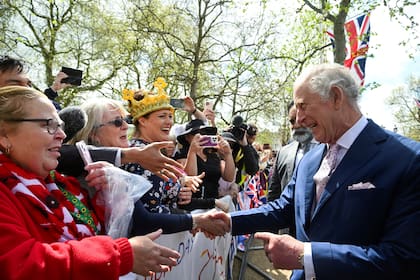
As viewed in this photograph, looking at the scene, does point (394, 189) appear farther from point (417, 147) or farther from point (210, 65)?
point (210, 65)

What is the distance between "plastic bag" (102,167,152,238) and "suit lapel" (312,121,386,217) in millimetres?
1055

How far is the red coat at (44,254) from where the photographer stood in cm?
112

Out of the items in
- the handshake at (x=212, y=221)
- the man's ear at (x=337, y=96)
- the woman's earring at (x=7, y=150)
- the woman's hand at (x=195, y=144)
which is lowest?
the handshake at (x=212, y=221)

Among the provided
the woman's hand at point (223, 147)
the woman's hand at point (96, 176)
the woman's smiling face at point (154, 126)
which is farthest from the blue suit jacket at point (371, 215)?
the woman's hand at point (223, 147)

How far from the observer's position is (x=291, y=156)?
3.93 meters

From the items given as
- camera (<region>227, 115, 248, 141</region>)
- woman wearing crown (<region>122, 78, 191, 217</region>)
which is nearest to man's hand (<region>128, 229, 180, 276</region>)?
woman wearing crown (<region>122, 78, 191, 217</region>)

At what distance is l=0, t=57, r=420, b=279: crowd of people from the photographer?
1.27 meters

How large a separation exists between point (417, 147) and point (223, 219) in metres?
1.34

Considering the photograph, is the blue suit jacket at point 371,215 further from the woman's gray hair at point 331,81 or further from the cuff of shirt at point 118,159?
the cuff of shirt at point 118,159

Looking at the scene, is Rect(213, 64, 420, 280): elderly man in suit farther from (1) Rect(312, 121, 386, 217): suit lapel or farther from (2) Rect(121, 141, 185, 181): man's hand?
(2) Rect(121, 141, 185, 181): man's hand

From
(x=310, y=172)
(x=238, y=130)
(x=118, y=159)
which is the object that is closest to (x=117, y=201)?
(x=118, y=159)

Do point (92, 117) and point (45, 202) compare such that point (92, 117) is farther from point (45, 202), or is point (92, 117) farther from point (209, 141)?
point (209, 141)

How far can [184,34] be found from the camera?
1706 centimetres

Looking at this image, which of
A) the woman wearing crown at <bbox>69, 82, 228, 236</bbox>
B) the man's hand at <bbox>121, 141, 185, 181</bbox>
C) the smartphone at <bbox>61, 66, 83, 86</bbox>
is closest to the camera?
the man's hand at <bbox>121, 141, 185, 181</bbox>
